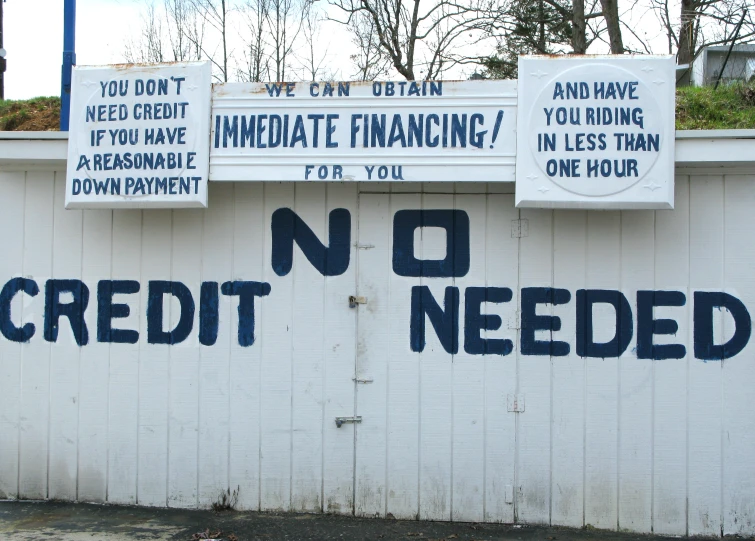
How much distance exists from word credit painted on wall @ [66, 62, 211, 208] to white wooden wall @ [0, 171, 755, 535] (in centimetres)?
40

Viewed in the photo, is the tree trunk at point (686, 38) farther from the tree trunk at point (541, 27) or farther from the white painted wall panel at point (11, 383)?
the white painted wall panel at point (11, 383)

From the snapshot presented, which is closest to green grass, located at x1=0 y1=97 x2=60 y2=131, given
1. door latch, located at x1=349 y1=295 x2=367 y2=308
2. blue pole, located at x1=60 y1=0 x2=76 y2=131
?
blue pole, located at x1=60 y1=0 x2=76 y2=131

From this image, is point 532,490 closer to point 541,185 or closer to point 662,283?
point 662,283

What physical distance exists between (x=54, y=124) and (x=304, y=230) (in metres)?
8.50

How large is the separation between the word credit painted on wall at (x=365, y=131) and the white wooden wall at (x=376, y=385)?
324 mm

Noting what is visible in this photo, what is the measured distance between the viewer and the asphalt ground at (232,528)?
4973 mm

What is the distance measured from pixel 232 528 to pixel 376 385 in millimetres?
1444

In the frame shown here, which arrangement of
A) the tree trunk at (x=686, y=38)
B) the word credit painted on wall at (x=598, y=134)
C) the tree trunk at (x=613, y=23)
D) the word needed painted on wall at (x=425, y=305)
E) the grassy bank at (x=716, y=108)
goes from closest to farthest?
the word credit painted on wall at (x=598, y=134)
the word needed painted on wall at (x=425, y=305)
the grassy bank at (x=716, y=108)
the tree trunk at (x=686, y=38)
the tree trunk at (x=613, y=23)

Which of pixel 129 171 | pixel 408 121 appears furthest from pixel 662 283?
pixel 129 171

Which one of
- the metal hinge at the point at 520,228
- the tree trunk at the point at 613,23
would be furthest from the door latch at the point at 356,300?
the tree trunk at the point at 613,23

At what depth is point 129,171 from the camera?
5.29m

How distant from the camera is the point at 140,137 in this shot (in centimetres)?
527

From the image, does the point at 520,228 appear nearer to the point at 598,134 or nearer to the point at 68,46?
the point at 598,134

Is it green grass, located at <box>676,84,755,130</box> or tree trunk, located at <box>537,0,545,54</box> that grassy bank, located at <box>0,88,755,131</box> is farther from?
tree trunk, located at <box>537,0,545,54</box>
